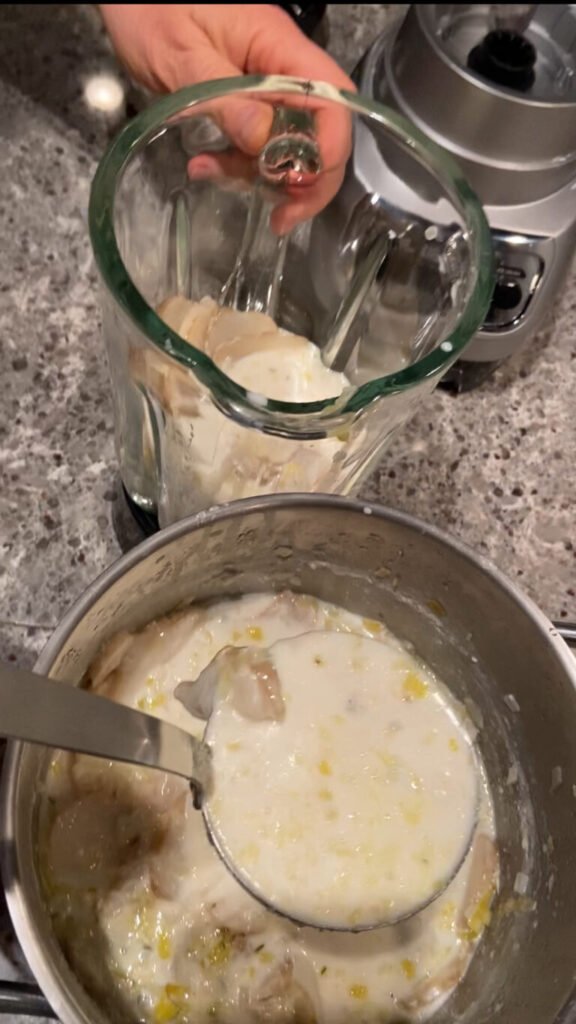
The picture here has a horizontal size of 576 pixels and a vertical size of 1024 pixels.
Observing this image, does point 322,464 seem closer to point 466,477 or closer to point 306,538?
point 306,538

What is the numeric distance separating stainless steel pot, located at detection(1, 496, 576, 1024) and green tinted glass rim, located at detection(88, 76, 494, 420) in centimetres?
5

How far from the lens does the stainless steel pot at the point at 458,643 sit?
0.38 m

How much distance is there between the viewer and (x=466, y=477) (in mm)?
584

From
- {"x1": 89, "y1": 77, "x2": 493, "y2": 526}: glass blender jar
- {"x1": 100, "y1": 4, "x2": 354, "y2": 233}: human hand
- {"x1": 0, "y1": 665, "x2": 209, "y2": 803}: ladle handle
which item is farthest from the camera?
{"x1": 100, "y1": 4, "x2": 354, "y2": 233}: human hand

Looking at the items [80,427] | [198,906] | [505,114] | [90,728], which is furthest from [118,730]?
[505,114]

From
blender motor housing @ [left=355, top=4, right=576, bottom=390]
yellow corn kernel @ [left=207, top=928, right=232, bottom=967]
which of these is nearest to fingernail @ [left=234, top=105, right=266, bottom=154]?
blender motor housing @ [left=355, top=4, right=576, bottom=390]

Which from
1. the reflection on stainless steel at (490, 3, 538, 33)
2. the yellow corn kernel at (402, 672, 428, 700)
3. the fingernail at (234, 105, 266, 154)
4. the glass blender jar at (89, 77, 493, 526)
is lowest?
the yellow corn kernel at (402, 672, 428, 700)

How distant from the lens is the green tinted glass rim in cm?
38

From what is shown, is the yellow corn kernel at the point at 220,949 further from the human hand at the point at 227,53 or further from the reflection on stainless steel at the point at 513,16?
the reflection on stainless steel at the point at 513,16

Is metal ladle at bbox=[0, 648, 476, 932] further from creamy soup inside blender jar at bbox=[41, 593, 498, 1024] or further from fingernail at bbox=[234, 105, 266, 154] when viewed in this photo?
fingernail at bbox=[234, 105, 266, 154]

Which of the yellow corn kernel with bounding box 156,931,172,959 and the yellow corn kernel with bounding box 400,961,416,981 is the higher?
the yellow corn kernel with bounding box 400,961,416,981

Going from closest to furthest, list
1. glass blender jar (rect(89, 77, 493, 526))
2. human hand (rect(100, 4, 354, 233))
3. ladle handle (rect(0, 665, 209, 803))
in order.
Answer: ladle handle (rect(0, 665, 209, 803))
glass blender jar (rect(89, 77, 493, 526))
human hand (rect(100, 4, 354, 233))

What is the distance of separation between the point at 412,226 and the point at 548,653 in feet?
0.79

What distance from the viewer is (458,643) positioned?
1.53 feet
